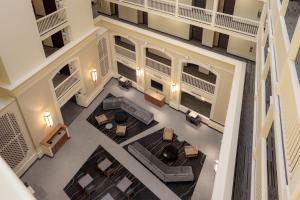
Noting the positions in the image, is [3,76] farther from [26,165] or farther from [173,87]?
[173,87]

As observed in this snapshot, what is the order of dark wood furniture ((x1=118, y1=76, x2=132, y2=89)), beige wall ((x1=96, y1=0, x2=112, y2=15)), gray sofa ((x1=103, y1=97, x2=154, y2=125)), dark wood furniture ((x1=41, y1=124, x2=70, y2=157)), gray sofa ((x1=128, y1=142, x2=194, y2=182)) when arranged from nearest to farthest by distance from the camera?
gray sofa ((x1=128, y1=142, x2=194, y2=182)), dark wood furniture ((x1=41, y1=124, x2=70, y2=157)), gray sofa ((x1=103, y1=97, x2=154, y2=125)), beige wall ((x1=96, y1=0, x2=112, y2=15)), dark wood furniture ((x1=118, y1=76, x2=132, y2=89))

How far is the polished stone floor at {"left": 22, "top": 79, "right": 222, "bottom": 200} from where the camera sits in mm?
15578

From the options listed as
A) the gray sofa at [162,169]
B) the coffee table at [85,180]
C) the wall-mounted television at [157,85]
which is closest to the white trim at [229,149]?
the gray sofa at [162,169]

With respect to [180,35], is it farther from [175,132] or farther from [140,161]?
[140,161]

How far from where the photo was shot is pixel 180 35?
59.0 ft

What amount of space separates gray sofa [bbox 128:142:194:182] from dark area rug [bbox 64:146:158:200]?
114 centimetres

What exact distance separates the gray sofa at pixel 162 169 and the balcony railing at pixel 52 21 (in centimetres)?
889

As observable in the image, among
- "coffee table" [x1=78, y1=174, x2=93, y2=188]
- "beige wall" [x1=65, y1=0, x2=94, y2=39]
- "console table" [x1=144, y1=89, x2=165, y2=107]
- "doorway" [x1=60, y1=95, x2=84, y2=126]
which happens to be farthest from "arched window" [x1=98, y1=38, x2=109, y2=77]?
"coffee table" [x1=78, y1=174, x2=93, y2=188]

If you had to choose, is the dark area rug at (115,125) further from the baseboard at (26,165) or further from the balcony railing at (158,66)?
the baseboard at (26,165)

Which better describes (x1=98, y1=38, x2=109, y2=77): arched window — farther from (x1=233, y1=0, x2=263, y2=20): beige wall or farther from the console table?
(x1=233, y1=0, x2=263, y2=20): beige wall

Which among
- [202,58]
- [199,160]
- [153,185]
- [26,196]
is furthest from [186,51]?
[26,196]

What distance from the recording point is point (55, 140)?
17.3m

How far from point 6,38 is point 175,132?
11.9m

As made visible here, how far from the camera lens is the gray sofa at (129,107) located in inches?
776
